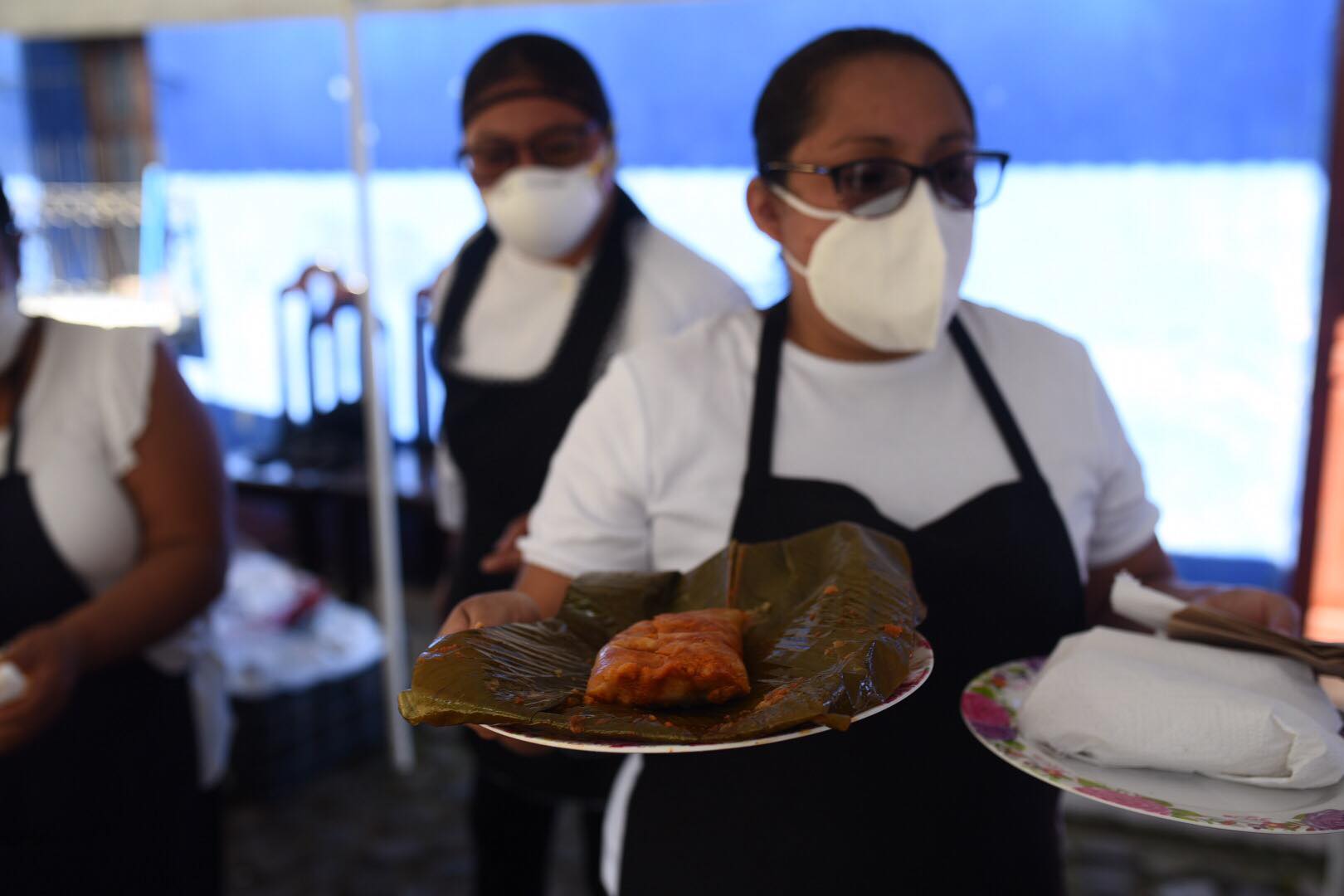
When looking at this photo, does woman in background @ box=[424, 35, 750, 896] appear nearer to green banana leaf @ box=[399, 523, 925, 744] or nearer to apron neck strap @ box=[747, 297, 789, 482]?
apron neck strap @ box=[747, 297, 789, 482]

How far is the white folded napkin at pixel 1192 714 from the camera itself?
0.97 metres

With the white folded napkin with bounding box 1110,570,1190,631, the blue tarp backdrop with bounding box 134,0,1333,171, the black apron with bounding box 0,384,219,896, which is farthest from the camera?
the blue tarp backdrop with bounding box 134,0,1333,171

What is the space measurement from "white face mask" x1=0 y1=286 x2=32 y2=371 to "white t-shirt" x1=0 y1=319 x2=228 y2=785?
0.05 m

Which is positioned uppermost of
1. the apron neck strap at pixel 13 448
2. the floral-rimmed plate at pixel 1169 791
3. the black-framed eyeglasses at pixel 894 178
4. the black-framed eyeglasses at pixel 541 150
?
the black-framed eyeglasses at pixel 541 150

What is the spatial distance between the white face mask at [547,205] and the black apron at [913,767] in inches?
35.3

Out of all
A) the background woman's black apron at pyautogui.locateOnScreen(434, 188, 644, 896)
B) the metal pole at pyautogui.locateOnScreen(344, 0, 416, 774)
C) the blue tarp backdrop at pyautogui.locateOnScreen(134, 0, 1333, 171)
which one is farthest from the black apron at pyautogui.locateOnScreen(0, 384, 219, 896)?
the blue tarp backdrop at pyautogui.locateOnScreen(134, 0, 1333, 171)

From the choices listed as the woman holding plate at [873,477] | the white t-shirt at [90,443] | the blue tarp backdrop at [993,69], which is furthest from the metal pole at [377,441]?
the woman holding plate at [873,477]

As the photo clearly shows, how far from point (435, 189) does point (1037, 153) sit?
223 centimetres

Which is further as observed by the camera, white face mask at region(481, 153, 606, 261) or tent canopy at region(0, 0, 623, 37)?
tent canopy at region(0, 0, 623, 37)

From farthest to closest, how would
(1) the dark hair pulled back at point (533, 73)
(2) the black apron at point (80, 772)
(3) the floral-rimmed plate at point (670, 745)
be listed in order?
(1) the dark hair pulled back at point (533, 73) → (2) the black apron at point (80, 772) → (3) the floral-rimmed plate at point (670, 745)

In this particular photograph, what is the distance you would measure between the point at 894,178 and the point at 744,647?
23.2 inches

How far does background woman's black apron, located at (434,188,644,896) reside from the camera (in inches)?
77.5

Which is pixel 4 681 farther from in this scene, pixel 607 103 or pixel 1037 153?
pixel 1037 153

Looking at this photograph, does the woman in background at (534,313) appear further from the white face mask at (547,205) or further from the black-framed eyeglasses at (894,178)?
the black-framed eyeglasses at (894,178)
